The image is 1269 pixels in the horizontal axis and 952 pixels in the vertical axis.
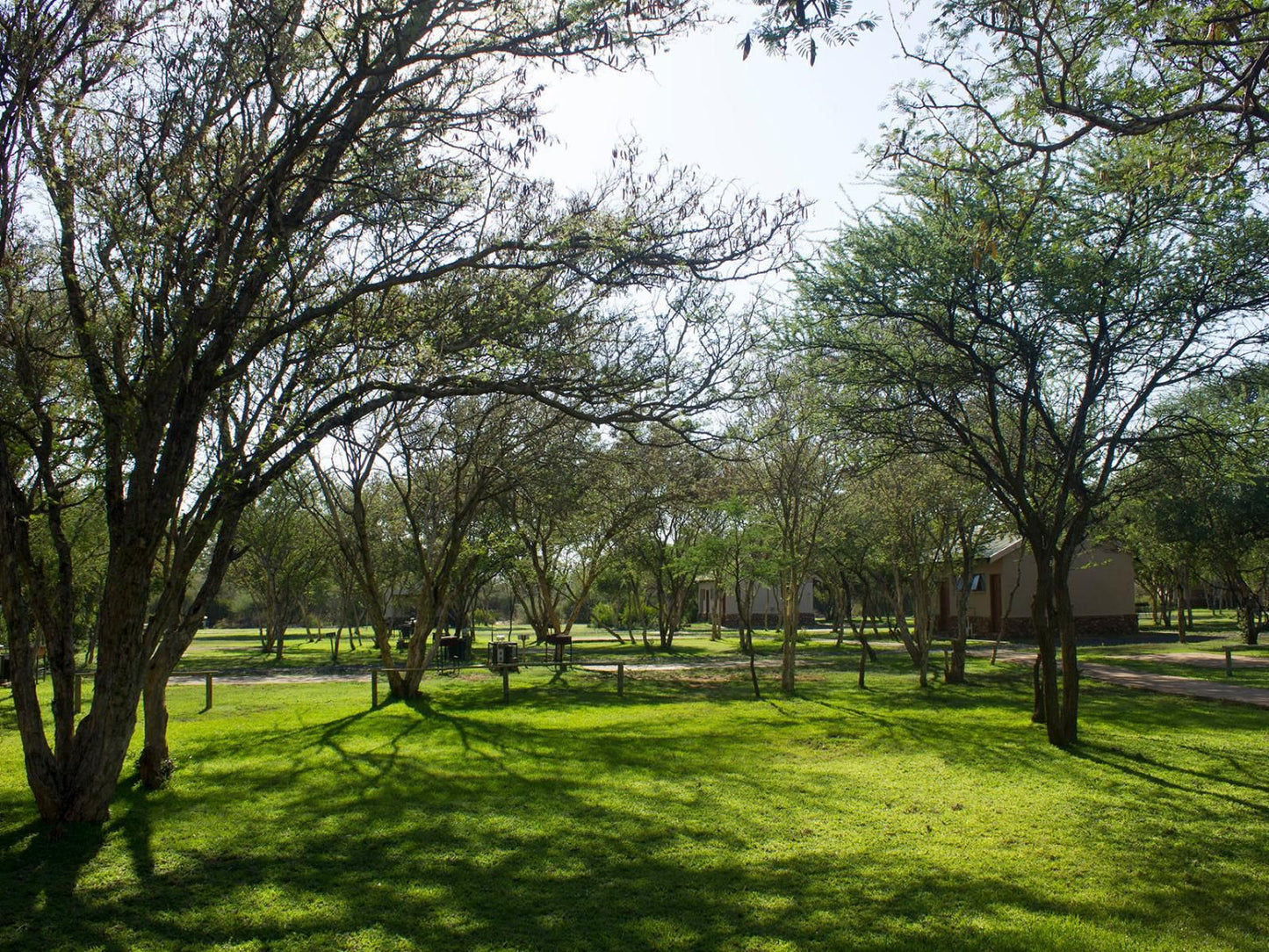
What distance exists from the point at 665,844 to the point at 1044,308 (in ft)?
26.8

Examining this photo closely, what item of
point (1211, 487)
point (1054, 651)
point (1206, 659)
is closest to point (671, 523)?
point (1206, 659)

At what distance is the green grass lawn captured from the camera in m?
5.11

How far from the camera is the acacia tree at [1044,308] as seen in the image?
10.4 m

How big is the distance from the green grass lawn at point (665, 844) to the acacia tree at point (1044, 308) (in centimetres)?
280

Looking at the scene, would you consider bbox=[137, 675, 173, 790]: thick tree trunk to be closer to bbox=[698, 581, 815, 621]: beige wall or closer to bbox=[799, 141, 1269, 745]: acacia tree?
bbox=[799, 141, 1269, 745]: acacia tree

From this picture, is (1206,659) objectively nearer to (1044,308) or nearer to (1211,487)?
(1211,487)

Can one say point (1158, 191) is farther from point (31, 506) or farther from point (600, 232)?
point (31, 506)

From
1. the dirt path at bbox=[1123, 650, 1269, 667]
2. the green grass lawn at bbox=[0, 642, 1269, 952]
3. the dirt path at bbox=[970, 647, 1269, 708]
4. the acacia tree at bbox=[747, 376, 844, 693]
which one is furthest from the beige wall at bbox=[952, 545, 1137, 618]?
the green grass lawn at bbox=[0, 642, 1269, 952]

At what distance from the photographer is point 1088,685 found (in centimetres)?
1984

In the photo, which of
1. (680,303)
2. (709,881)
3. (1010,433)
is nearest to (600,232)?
(680,303)

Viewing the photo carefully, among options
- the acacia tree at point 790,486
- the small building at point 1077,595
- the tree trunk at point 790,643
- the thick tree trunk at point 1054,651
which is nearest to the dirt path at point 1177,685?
the thick tree trunk at point 1054,651

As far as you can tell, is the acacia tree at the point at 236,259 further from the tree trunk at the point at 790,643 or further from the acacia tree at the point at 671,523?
the tree trunk at the point at 790,643

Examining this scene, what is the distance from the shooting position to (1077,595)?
40.7m

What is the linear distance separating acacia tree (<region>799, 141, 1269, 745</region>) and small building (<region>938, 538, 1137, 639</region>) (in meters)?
28.7
